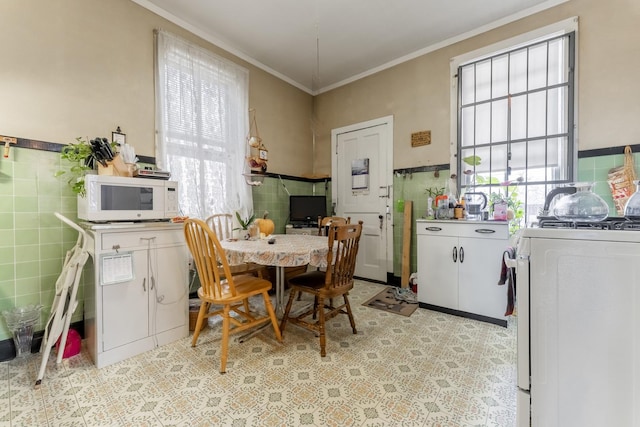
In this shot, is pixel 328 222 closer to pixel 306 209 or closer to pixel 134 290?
pixel 306 209

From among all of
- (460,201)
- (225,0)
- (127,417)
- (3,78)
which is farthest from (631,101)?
(3,78)

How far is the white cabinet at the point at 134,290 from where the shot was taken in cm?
180

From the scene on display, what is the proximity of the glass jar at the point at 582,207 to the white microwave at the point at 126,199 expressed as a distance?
102 inches

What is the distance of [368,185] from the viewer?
13.0 ft

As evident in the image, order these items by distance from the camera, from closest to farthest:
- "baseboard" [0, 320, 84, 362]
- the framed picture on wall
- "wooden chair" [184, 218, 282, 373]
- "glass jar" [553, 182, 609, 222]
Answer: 1. "glass jar" [553, 182, 609, 222]
2. "wooden chair" [184, 218, 282, 373]
3. "baseboard" [0, 320, 84, 362]
4. the framed picture on wall

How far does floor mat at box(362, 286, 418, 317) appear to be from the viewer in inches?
110

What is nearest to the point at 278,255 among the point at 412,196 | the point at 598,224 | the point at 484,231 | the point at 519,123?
the point at 598,224

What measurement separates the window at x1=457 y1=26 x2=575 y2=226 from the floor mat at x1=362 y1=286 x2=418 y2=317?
1.52m

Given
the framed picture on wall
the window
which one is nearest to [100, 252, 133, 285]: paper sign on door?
the framed picture on wall

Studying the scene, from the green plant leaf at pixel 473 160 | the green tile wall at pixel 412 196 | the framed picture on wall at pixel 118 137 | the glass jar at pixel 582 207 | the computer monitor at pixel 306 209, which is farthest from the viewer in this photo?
the computer monitor at pixel 306 209

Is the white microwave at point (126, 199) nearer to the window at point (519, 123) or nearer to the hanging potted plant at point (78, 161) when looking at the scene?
the hanging potted plant at point (78, 161)

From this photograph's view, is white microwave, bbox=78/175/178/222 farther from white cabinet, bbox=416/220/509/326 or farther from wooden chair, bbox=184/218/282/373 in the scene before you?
white cabinet, bbox=416/220/509/326

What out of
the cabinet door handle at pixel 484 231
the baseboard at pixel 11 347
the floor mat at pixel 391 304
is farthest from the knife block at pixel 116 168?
the cabinet door handle at pixel 484 231

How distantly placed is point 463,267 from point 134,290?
2.91 metres
